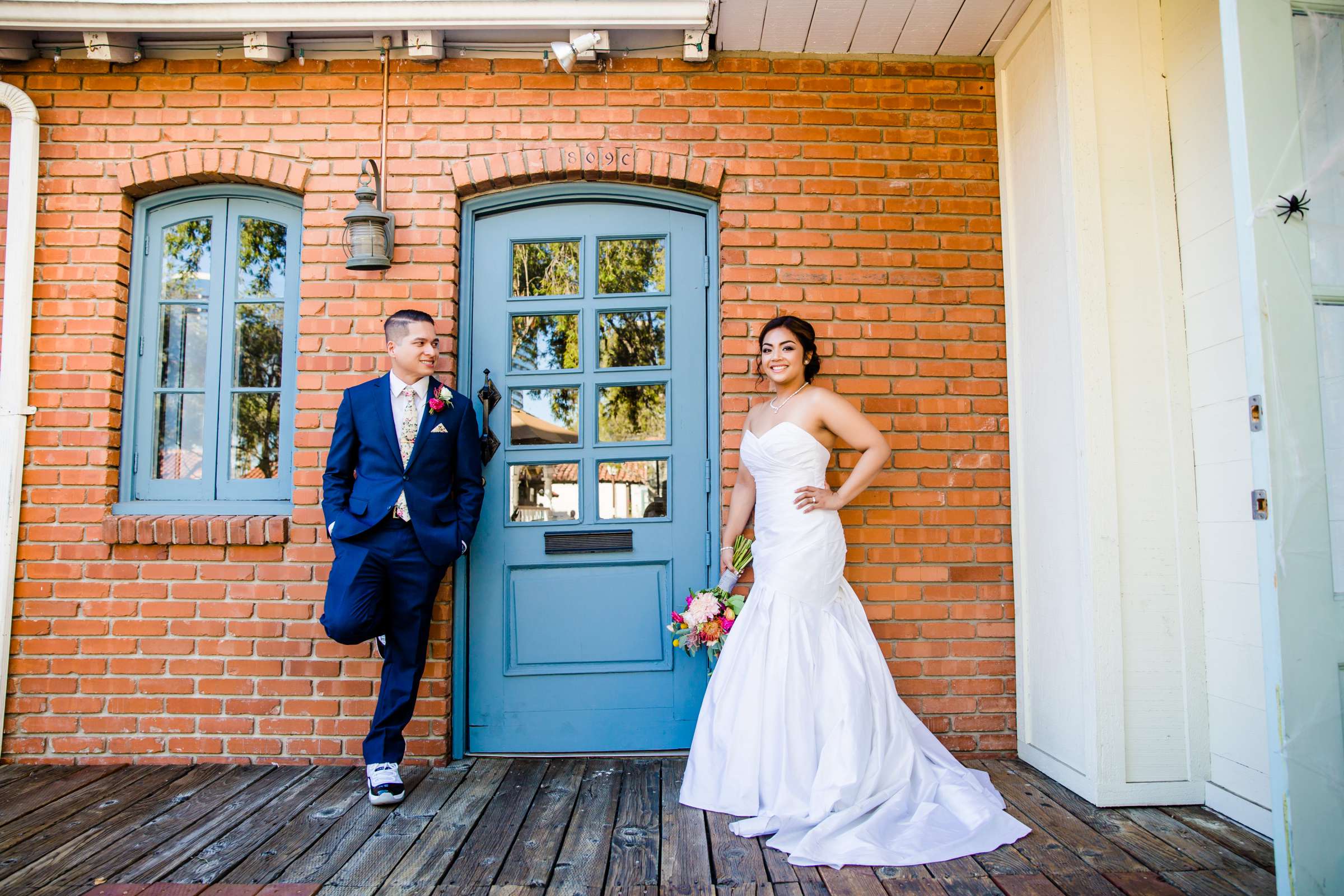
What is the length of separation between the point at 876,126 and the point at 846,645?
2442 mm

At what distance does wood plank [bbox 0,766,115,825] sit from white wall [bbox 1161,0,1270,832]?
177 inches

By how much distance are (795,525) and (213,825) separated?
242 centimetres

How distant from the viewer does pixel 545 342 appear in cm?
372

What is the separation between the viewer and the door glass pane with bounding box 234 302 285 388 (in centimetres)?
371

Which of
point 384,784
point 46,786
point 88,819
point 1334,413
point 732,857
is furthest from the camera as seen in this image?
point 46,786

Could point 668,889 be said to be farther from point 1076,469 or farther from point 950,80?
point 950,80

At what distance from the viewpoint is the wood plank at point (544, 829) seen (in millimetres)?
2396

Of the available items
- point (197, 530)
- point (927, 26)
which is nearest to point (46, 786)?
A: point (197, 530)

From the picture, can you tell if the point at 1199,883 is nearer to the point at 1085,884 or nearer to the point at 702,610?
the point at 1085,884

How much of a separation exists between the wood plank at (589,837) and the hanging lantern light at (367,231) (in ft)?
8.11

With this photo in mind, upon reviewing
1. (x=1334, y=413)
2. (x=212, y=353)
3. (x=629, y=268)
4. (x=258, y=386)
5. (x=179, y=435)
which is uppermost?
(x=629, y=268)

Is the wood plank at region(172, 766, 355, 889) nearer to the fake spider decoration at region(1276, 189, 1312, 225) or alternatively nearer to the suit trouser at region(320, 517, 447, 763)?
the suit trouser at region(320, 517, 447, 763)

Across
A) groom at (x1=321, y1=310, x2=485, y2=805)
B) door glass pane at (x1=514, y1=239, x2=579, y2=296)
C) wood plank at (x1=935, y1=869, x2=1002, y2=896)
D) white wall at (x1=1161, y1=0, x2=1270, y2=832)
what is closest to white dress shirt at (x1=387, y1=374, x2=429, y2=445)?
groom at (x1=321, y1=310, x2=485, y2=805)

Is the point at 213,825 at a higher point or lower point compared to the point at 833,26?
lower
